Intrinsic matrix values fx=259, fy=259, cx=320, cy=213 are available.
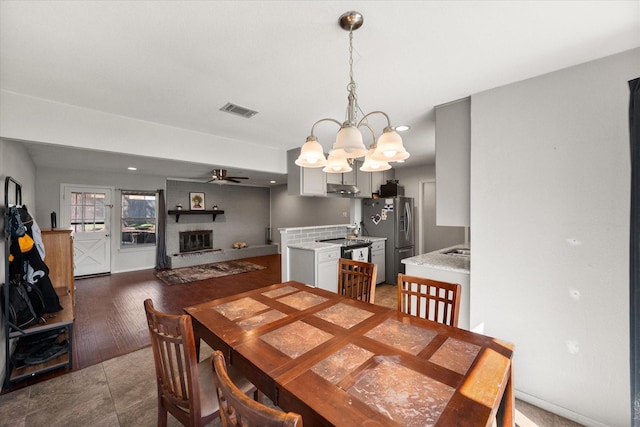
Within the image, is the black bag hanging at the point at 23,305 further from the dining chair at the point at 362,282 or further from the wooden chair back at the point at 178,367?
the dining chair at the point at 362,282

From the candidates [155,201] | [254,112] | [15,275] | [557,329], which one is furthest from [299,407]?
[155,201]

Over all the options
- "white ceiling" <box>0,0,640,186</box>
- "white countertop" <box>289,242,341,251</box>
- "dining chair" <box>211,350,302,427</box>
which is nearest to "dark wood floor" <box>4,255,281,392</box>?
"white countertop" <box>289,242,341,251</box>

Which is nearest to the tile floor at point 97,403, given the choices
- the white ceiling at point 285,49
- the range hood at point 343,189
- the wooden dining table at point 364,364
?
the wooden dining table at point 364,364

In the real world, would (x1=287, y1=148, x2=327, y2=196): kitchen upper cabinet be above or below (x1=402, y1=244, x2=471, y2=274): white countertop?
above

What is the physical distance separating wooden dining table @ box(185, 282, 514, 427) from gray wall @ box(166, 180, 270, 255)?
6.12 m

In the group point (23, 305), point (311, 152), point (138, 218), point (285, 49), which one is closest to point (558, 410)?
point (311, 152)

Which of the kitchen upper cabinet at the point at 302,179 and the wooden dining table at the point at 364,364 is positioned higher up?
the kitchen upper cabinet at the point at 302,179

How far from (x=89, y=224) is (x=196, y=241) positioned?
2299mm

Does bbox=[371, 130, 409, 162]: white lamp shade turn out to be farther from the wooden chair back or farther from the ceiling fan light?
the wooden chair back

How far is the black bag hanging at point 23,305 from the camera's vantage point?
218 centimetres

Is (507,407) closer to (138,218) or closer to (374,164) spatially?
(374,164)

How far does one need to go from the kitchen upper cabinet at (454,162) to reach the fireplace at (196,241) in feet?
21.7

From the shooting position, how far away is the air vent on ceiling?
2.48 meters

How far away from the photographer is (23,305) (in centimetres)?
224
